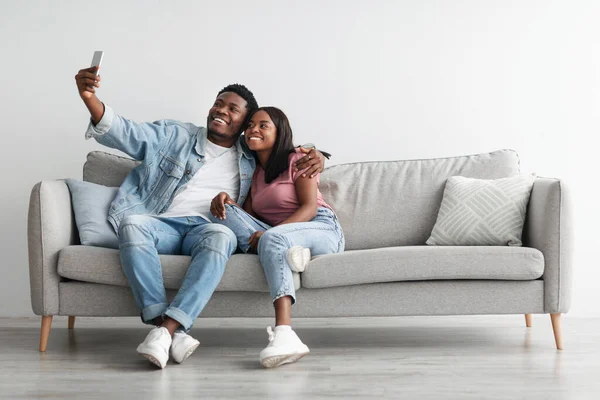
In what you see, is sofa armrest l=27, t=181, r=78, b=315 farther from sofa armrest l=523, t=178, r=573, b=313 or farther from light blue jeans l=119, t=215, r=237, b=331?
sofa armrest l=523, t=178, r=573, b=313

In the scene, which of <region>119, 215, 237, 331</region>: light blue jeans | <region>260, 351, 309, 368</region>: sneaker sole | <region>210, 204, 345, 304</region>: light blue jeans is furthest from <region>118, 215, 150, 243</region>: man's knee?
<region>260, 351, 309, 368</region>: sneaker sole

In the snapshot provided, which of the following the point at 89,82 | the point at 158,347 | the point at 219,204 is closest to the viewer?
the point at 158,347

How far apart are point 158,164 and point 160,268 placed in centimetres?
60

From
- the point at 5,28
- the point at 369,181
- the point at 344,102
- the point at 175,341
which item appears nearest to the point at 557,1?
the point at 344,102

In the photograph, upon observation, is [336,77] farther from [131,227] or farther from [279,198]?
[131,227]

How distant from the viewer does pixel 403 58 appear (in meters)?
3.67

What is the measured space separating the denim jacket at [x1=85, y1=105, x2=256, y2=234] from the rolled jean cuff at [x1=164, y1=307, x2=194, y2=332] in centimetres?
64

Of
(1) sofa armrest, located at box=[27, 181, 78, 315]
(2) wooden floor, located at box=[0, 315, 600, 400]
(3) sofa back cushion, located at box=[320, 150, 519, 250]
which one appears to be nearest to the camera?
(2) wooden floor, located at box=[0, 315, 600, 400]


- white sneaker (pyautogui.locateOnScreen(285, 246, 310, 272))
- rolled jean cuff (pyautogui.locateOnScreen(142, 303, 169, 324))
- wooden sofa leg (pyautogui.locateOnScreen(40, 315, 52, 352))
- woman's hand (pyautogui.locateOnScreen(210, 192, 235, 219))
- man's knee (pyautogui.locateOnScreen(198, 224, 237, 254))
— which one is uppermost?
woman's hand (pyautogui.locateOnScreen(210, 192, 235, 219))

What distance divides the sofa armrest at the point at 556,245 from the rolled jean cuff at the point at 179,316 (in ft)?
4.28

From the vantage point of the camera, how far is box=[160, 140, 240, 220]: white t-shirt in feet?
9.40

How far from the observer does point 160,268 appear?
2.53 m

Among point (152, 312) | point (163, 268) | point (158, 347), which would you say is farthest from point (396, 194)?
point (158, 347)

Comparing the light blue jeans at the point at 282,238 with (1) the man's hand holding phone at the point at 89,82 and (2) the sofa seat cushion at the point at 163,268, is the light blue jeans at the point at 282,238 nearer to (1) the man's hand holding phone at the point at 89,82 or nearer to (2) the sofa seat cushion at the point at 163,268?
(2) the sofa seat cushion at the point at 163,268
